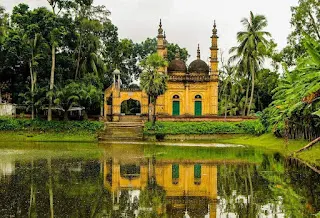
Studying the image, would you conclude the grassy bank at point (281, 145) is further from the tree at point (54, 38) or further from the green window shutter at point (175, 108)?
the tree at point (54, 38)

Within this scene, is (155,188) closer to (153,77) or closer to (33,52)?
(153,77)

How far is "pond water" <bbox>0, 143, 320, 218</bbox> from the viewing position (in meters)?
10.2

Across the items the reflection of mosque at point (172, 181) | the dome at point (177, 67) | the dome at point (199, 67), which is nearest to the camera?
the reflection of mosque at point (172, 181)

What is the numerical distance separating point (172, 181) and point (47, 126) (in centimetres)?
2816

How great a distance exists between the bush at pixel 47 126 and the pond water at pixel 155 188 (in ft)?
66.2

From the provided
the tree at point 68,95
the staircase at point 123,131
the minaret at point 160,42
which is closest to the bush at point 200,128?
the staircase at point 123,131

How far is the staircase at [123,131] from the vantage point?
41000mm

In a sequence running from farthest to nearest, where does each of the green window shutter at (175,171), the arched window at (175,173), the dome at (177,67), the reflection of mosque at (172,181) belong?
the dome at (177,67) → the green window shutter at (175,171) → the arched window at (175,173) → the reflection of mosque at (172,181)

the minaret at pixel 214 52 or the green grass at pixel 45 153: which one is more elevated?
the minaret at pixel 214 52

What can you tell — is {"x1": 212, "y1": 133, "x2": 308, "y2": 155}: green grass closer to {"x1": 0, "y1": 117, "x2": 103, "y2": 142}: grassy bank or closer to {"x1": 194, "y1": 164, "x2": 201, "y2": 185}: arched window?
{"x1": 194, "y1": 164, "x2": 201, "y2": 185}: arched window

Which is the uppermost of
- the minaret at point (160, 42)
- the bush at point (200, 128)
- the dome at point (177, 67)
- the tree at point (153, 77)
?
the minaret at point (160, 42)

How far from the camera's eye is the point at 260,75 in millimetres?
50938

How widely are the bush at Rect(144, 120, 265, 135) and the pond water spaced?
21.1 meters

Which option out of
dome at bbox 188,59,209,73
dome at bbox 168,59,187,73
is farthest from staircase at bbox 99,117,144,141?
dome at bbox 188,59,209,73
